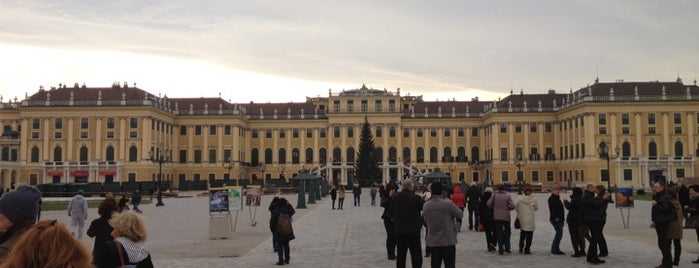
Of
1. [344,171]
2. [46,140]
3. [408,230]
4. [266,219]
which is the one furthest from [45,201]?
[344,171]

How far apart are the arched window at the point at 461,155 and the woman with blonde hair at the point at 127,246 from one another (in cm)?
8892

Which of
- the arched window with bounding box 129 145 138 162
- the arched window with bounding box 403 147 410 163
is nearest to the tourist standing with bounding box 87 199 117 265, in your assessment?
the arched window with bounding box 129 145 138 162

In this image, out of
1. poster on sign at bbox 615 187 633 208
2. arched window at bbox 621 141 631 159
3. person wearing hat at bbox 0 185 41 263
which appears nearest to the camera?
person wearing hat at bbox 0 185 41 263

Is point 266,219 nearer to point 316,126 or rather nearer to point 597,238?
point 597,238

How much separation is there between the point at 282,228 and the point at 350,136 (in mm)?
79801

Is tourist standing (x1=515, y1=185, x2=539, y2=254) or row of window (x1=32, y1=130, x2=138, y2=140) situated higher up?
row of window (x1=32, y1=130, x2=138, y2=140)

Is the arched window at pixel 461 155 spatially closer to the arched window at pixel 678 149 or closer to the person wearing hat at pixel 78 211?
the arched window at pixel 678 149

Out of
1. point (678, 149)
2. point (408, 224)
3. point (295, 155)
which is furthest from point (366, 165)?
point (408, 224)

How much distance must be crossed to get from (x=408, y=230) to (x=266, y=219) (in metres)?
17.4

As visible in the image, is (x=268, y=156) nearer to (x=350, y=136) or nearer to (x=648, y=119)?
(x=350, y=136)

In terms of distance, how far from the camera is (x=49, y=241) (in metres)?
3.30

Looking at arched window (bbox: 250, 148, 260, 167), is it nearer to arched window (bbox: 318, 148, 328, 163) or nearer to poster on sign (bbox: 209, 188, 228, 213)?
arched window (bbox: 318, 148, 328, 163)

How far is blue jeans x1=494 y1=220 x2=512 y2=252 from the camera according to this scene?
574 inches

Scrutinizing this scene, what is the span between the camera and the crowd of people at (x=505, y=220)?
10.5 meters
